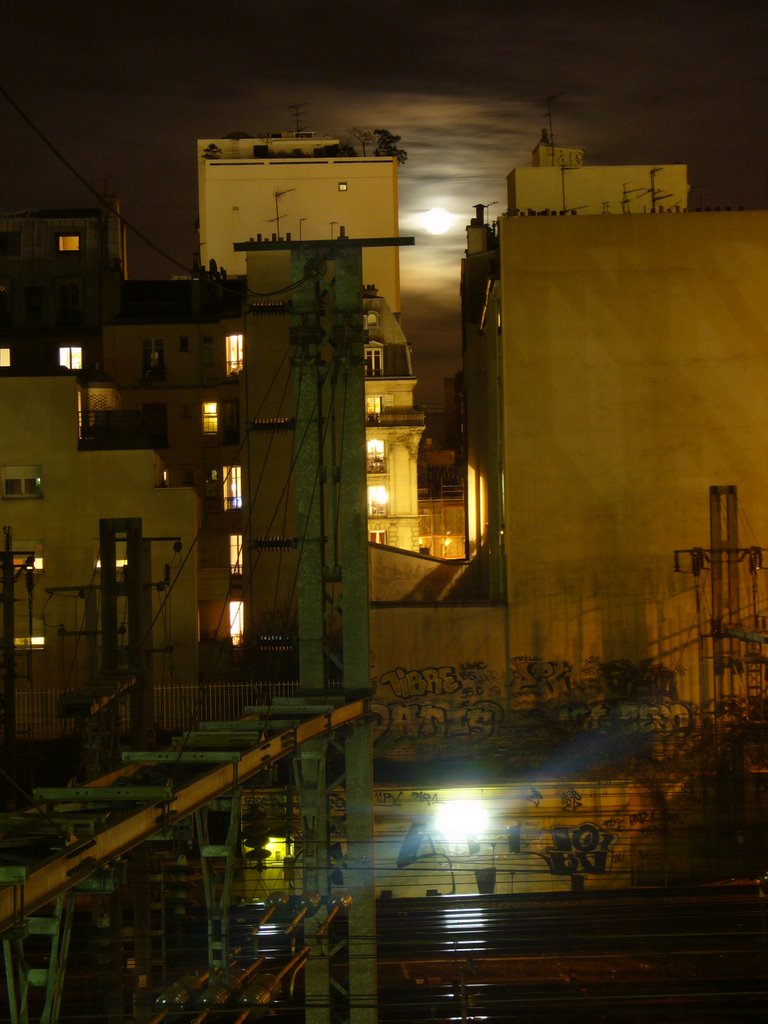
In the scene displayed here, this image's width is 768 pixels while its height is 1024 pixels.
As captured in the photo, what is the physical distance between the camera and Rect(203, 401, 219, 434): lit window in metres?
43.3

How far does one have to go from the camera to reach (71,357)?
4459 cm

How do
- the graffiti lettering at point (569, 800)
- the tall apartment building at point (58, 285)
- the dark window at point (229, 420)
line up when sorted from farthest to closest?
the tall apartment building at point (58, 285) → the dark window at point (229, 420) → the graffiti lettering at point (569, 800)

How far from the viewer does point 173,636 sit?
1319 inches

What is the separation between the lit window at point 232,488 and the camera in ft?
136

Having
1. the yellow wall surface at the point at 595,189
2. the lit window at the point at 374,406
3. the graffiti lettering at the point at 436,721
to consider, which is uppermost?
the yellow wall surface at the point at 595,189

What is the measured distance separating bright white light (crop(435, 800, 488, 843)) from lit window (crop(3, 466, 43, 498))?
517 inches

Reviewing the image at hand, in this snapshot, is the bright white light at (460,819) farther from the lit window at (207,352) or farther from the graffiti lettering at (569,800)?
the lit window at (207,352)

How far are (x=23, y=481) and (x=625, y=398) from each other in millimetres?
14841

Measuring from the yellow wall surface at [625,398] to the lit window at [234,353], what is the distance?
11.8m

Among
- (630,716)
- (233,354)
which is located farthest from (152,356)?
(630,716)

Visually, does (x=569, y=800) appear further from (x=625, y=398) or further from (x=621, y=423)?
(x=625, y=398)

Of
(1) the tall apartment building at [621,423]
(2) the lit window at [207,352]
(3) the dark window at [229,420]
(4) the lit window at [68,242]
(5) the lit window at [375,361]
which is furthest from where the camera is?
(4) the lit window at [68,242]

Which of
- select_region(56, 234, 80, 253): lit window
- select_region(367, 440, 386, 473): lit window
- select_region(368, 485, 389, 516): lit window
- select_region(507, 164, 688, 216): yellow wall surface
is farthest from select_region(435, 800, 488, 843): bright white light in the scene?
select_region(56, 234, 80, 253): lit window

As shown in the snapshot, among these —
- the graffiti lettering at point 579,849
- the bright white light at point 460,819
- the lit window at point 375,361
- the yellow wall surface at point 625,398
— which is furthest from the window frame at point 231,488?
the graffiti lettering at point 579,849
